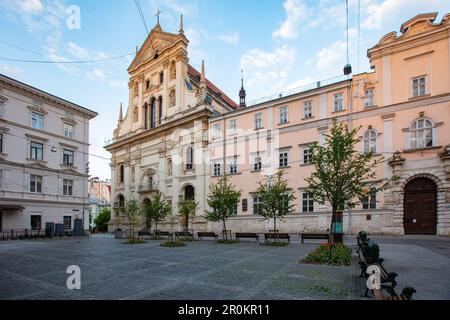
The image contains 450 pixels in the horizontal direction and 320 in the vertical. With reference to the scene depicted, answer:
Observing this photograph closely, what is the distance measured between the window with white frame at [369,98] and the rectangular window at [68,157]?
113ft

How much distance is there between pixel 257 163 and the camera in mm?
30094

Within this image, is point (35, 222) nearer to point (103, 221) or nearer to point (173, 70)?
point (103, 221)

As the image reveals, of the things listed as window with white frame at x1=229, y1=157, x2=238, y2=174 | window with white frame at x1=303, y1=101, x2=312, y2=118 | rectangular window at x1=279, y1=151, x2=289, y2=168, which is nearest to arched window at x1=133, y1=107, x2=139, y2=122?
window with white frame at x1=229, y1=157, x2=238, y2=174

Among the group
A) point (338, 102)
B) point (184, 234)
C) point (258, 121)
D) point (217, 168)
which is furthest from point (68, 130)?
point (338, 102)

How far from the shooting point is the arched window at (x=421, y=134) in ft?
70.9

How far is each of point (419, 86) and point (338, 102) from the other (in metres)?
6.27

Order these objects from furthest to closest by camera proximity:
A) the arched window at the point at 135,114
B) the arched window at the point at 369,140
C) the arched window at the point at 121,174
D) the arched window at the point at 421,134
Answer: the arched window at the point at 121,174
the arched window at the point at 135,114
the arched window at the point at 369,140
the arched window at the point at 421,134

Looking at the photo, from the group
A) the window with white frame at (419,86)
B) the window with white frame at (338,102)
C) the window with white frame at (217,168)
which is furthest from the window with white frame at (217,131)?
the window with white frame at (419,86)

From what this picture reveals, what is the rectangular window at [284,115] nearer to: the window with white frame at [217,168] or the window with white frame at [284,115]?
the window with white frame at [284,115]

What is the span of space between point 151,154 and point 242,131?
1586 centimetres

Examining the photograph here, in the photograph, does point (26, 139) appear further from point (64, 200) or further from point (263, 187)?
point (263, 187)

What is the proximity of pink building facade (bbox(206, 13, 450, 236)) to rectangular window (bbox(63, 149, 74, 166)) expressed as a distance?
23548 millimetres
